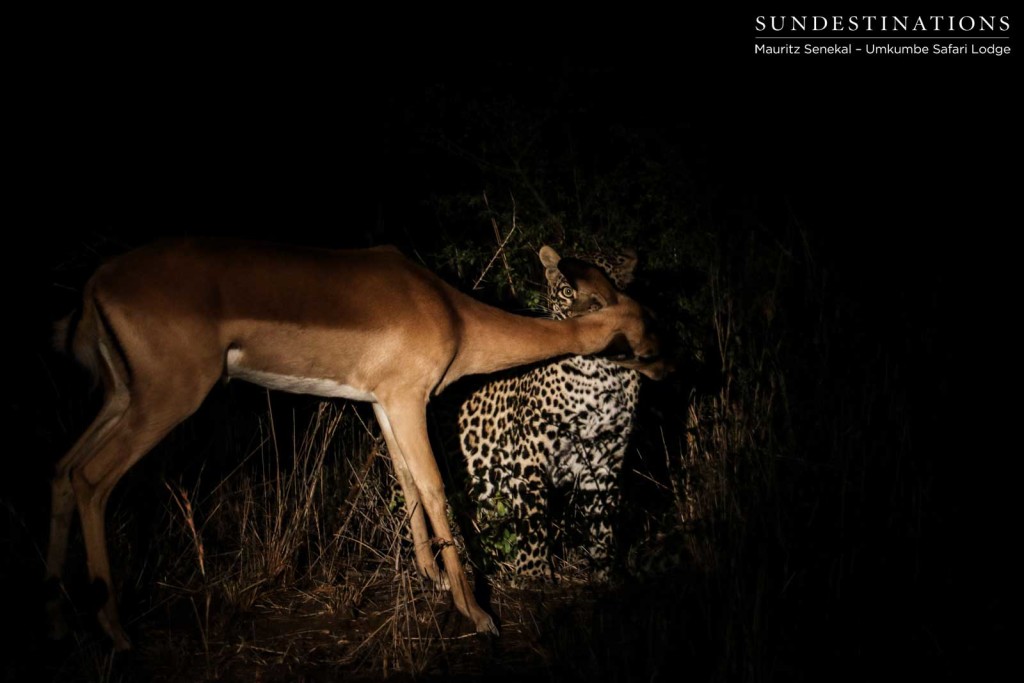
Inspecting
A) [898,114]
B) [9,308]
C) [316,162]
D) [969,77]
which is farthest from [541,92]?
[9,308]

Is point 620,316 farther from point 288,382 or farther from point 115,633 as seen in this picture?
point 115,633

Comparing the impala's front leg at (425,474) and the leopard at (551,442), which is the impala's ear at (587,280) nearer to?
the leopard at (551,442)

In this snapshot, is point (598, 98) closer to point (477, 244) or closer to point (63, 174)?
point (477, 244)

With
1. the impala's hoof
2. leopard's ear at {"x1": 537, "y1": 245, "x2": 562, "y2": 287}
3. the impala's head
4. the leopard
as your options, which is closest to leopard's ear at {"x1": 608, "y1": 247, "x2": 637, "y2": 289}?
the leopard

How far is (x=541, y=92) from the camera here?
6.34m

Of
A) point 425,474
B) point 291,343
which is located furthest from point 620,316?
point 291,343

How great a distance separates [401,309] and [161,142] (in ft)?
10.6

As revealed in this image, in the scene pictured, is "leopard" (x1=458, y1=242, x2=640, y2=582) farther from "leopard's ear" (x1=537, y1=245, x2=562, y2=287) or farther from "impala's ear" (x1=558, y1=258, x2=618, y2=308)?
"impala's ear" (x1=558, y1=258, x2=618, y2=308)

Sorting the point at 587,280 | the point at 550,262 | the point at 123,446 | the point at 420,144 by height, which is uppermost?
the point at 420,144

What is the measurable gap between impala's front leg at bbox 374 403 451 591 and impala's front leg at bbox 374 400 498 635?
0.37ft

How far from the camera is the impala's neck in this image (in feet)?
15.0

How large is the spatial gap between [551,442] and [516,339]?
86cm

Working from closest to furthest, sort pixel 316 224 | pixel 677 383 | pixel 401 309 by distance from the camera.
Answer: pixel 401 309, pixel 677 383, pixel 316 224

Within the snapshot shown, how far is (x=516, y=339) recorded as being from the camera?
4.60 metres
